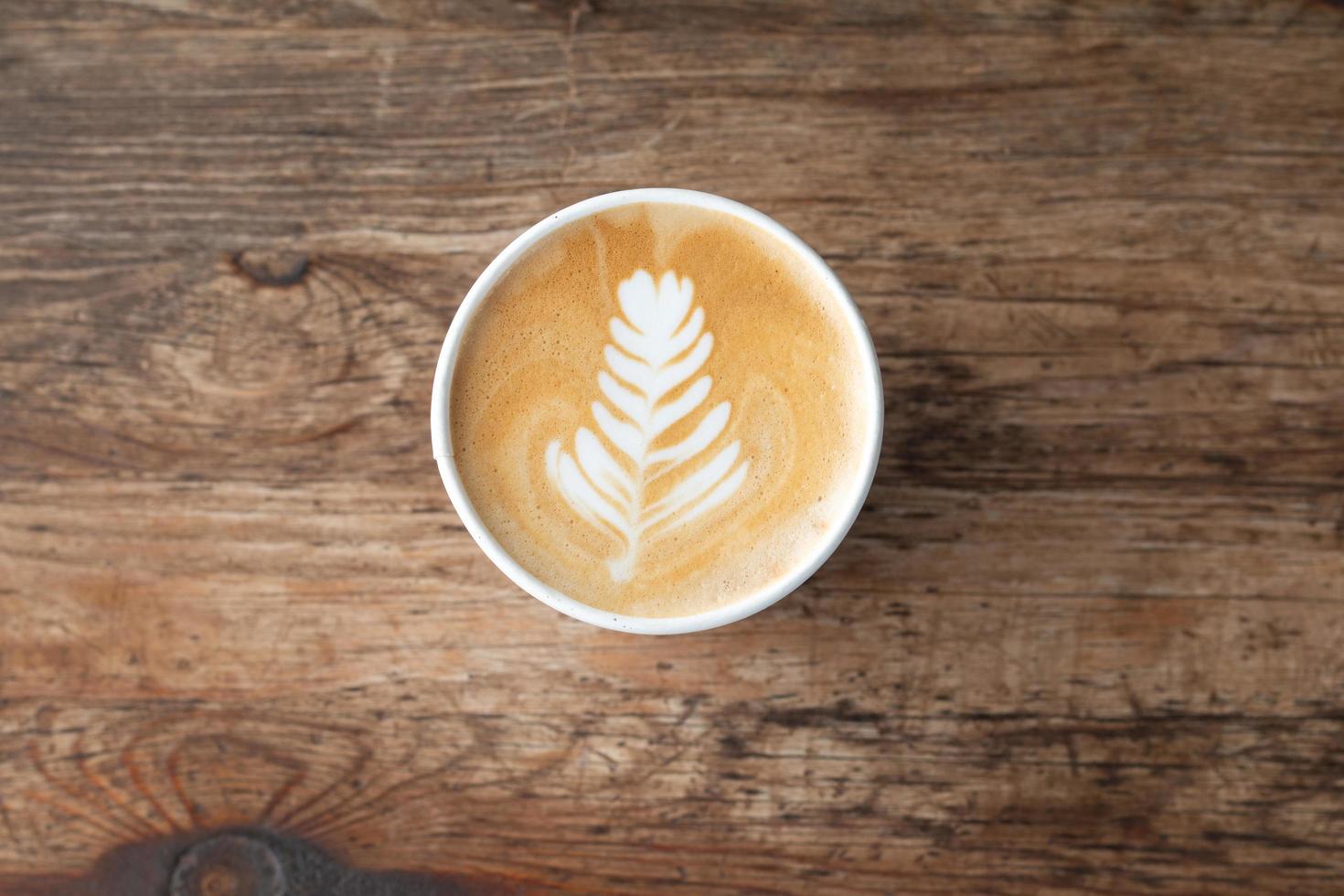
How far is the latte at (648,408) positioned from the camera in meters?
0.95

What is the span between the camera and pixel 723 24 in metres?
1.15

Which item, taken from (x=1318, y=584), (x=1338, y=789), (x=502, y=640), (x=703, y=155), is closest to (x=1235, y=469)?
(x=1318, y=584)

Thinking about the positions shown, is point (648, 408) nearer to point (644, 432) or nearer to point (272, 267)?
point (644, 432)

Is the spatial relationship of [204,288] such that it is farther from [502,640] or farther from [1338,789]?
[1338,789]

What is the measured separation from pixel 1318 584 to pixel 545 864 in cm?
97

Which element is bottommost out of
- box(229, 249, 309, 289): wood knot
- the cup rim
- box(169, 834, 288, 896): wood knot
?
box(169, 834, 288, 896): wood knot

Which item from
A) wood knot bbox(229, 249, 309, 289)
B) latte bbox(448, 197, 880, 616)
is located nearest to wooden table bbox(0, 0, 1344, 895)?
wood knot bbox(229, 249, 309, 289)

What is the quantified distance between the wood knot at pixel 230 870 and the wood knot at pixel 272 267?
66 cm

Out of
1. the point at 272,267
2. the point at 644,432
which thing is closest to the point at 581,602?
the point at 644,432

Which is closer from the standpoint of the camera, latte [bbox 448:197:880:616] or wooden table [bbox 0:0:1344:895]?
latte [bbox 448:197:880:616]

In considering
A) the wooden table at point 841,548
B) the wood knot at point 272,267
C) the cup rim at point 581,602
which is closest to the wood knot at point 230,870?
the wooden table at point 841,548

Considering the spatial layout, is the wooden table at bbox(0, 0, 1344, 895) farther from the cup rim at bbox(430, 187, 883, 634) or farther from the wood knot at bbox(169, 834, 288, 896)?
the cup rim at bbox(430, 187, 883, 634)

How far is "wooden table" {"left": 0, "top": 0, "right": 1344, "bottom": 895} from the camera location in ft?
3.67

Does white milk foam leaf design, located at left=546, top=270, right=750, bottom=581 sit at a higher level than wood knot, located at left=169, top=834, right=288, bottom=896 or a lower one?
higher
